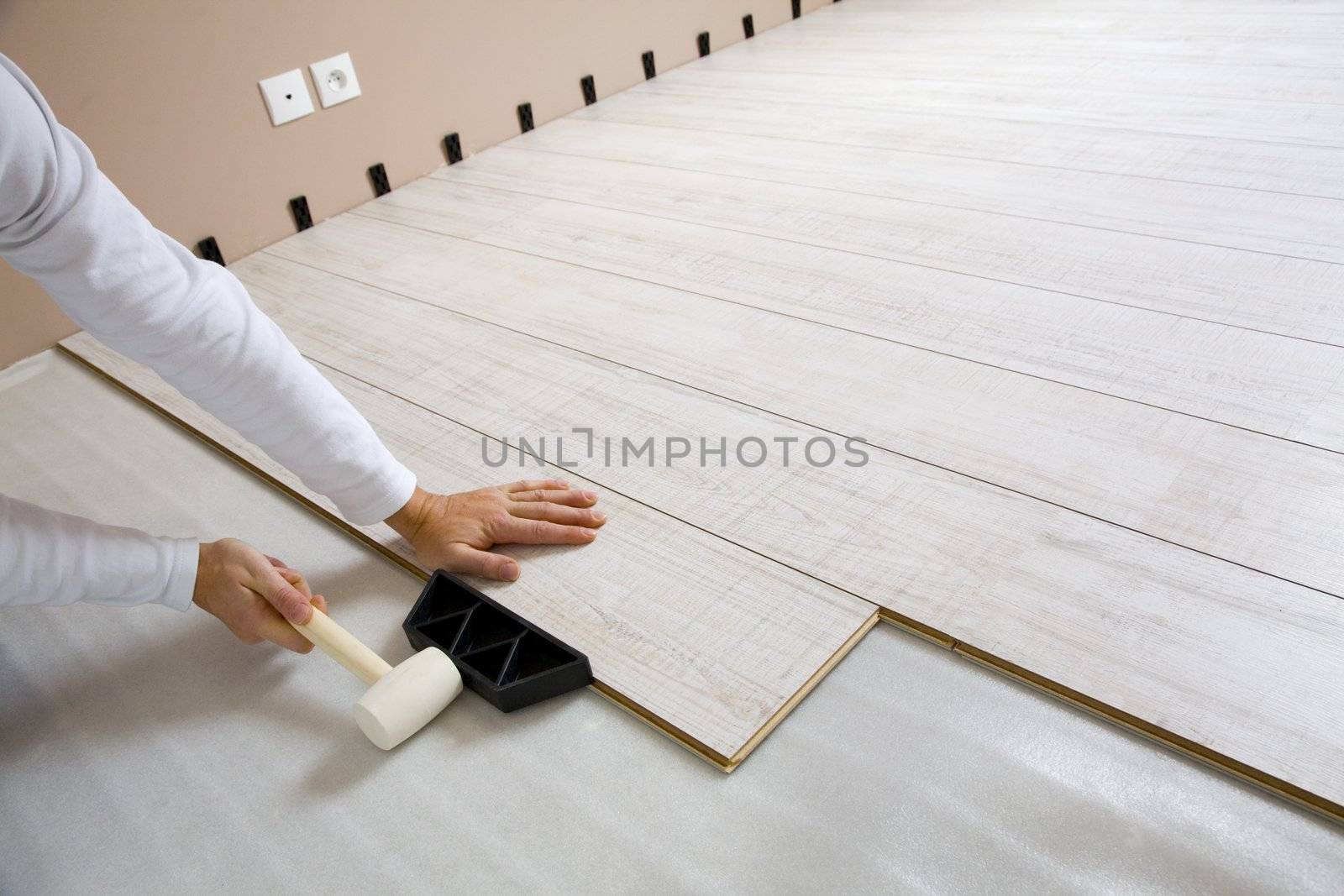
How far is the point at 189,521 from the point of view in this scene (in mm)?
1381

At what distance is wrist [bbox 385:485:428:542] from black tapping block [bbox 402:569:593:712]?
7 cm

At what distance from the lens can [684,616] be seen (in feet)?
3.63

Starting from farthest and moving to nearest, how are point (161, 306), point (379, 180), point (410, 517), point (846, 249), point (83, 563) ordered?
point (379, 180) → point (846, 249) → point (410, 517) → point (83, 563) → point (161, 306)

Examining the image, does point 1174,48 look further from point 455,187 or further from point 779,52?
point 455,187

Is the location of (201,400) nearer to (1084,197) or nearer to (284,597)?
(284,597)

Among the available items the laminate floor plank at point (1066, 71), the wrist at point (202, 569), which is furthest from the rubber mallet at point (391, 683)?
the laminate floor plank at point (1066, 71)

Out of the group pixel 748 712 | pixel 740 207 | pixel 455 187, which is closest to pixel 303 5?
pixel 455 187

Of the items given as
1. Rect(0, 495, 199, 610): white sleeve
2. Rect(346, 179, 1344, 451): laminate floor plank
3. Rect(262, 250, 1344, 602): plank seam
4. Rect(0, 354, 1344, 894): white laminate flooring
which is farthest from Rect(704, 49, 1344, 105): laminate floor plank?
Rect(0, 495, 199, 610): white sleeve

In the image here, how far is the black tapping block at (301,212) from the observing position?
2309mm

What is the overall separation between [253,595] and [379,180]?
1616mm

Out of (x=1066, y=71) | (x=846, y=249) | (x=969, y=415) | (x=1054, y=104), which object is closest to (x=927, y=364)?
(x=969, y=415)

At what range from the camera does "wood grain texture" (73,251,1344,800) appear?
0.92 metres

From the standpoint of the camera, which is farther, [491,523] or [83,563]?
[491,523]

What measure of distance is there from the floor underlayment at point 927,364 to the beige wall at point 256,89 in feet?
0.38
